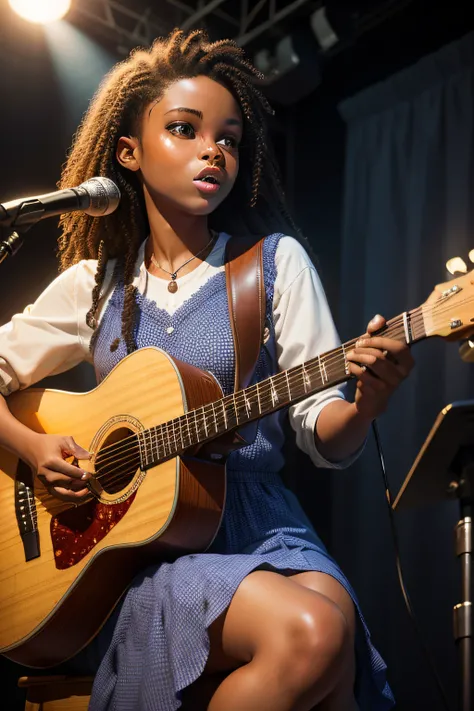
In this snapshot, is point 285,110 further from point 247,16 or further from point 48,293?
point 48,293

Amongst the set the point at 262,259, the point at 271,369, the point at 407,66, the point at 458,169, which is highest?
the point at 407,66

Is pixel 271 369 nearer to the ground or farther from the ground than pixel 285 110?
nearer to the ground

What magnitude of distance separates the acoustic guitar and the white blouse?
0.66 ft

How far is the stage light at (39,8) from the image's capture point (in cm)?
275

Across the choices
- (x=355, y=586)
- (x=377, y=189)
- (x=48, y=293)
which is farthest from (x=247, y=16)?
(x=355, y=586)

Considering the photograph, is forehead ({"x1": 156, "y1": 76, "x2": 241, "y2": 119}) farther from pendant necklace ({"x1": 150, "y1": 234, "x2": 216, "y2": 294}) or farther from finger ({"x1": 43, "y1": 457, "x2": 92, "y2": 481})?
finger ({"x1": 43, "y1": 457, "x2": 92, "y2": 481})

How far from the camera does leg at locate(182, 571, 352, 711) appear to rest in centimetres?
128

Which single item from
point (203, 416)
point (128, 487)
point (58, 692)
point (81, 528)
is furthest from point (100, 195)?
point (58, 692)

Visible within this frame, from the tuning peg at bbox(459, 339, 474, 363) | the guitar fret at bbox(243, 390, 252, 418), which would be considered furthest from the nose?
the tuning peg at bbox(459, 339, 474, 363)

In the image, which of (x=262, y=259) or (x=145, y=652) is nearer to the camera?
(x=145, y=652)

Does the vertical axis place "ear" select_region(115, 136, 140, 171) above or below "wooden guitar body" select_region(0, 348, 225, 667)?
above

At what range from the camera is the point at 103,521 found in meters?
1.69

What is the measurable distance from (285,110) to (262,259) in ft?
7.68

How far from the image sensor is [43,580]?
1753 mm
